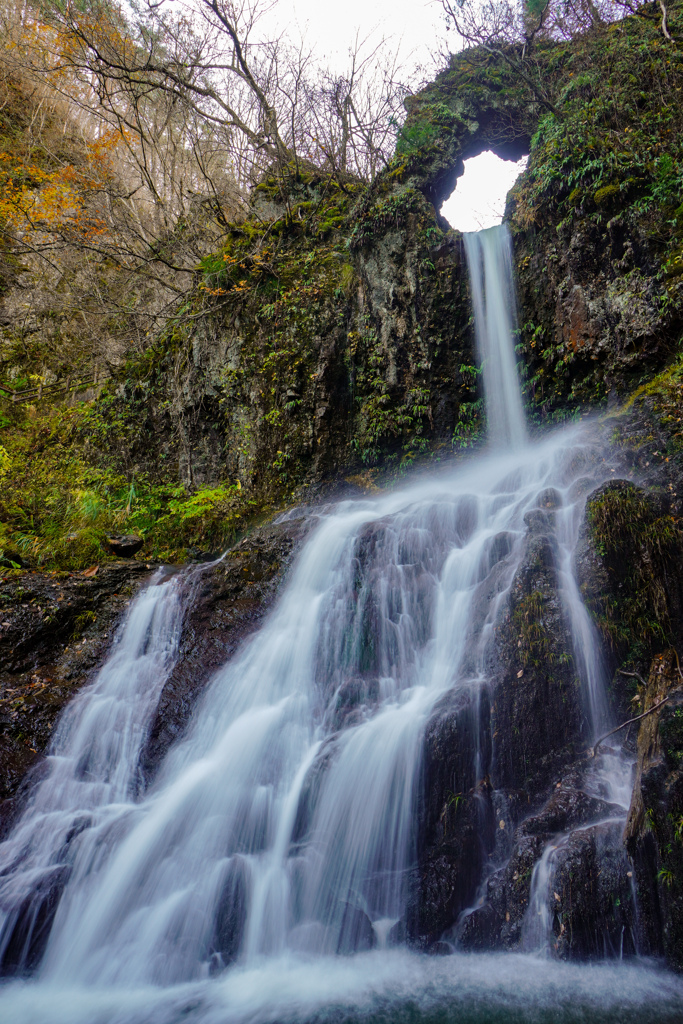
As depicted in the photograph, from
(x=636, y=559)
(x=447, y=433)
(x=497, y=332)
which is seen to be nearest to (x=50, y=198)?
(x=497, y=332)

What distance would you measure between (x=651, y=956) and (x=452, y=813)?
125 cm

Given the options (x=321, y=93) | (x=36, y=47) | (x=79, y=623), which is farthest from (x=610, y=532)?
(x=36, y=47)

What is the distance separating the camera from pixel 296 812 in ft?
13.1

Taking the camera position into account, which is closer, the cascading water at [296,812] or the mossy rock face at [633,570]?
the cascading water at [296,812]

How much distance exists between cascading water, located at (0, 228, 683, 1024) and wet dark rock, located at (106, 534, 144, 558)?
1753 mm

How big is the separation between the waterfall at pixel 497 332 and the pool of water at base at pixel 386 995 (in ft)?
22.8

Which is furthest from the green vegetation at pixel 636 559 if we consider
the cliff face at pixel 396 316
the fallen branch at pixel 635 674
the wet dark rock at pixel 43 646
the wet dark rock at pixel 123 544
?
the wet dark rock at pixel 123 544

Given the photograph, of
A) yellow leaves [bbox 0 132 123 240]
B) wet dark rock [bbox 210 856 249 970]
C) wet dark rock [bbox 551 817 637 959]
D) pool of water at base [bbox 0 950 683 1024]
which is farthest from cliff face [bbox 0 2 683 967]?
yellow leaves [bbox 0 132 123 240]

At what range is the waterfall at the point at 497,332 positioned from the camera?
28.6 feet

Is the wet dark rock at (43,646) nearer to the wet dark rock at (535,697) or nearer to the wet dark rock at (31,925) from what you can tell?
the wet dark rock at (31,925)

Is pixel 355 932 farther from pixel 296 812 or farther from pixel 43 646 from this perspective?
pixel 43 646

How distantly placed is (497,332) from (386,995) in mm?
8746

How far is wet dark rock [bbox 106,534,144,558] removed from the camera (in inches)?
304

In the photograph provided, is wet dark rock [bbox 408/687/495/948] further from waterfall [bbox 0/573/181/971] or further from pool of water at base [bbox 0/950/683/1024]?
waterfall [bbox 0/573/181/971]
